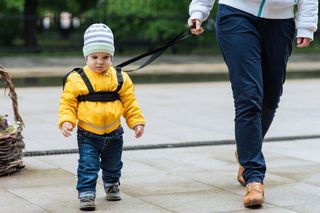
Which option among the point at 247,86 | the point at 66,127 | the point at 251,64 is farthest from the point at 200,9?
the point at 66,127

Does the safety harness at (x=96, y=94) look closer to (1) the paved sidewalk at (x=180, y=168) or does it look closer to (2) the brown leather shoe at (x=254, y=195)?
(1) the paved sidewalk at (x=180, y=168)

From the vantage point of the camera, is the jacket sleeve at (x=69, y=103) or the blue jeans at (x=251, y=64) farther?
the blue jeans at (x=251, y=64)

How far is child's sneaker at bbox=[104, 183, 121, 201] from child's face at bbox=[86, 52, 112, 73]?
77cm

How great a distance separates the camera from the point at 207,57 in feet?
89.2

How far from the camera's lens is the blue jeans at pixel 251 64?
18.1 ft

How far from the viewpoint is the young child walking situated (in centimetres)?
529

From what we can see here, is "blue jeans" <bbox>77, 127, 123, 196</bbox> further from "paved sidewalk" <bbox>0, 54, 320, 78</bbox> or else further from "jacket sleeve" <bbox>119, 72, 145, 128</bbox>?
"paved sidewalk" <bbox>0, 54, 320, 78</bbox>

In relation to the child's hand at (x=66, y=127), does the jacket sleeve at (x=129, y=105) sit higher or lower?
higher

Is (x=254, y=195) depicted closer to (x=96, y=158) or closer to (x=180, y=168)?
(x=96, y=158)

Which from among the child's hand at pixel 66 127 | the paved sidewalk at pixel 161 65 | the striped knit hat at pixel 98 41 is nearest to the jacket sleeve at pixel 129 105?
the striped knit hat at pixel 98 41

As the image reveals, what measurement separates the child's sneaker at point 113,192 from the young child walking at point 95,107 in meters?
0.22

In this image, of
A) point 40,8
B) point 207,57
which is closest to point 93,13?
point 207,57

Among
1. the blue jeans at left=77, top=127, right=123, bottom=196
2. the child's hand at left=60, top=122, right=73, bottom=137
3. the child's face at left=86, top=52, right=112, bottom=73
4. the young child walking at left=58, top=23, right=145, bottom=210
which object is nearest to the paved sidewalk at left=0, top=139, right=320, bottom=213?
the blue jeans at left=77, top=127, right=123, bottom=196

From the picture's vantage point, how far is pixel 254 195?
17.6 ft
